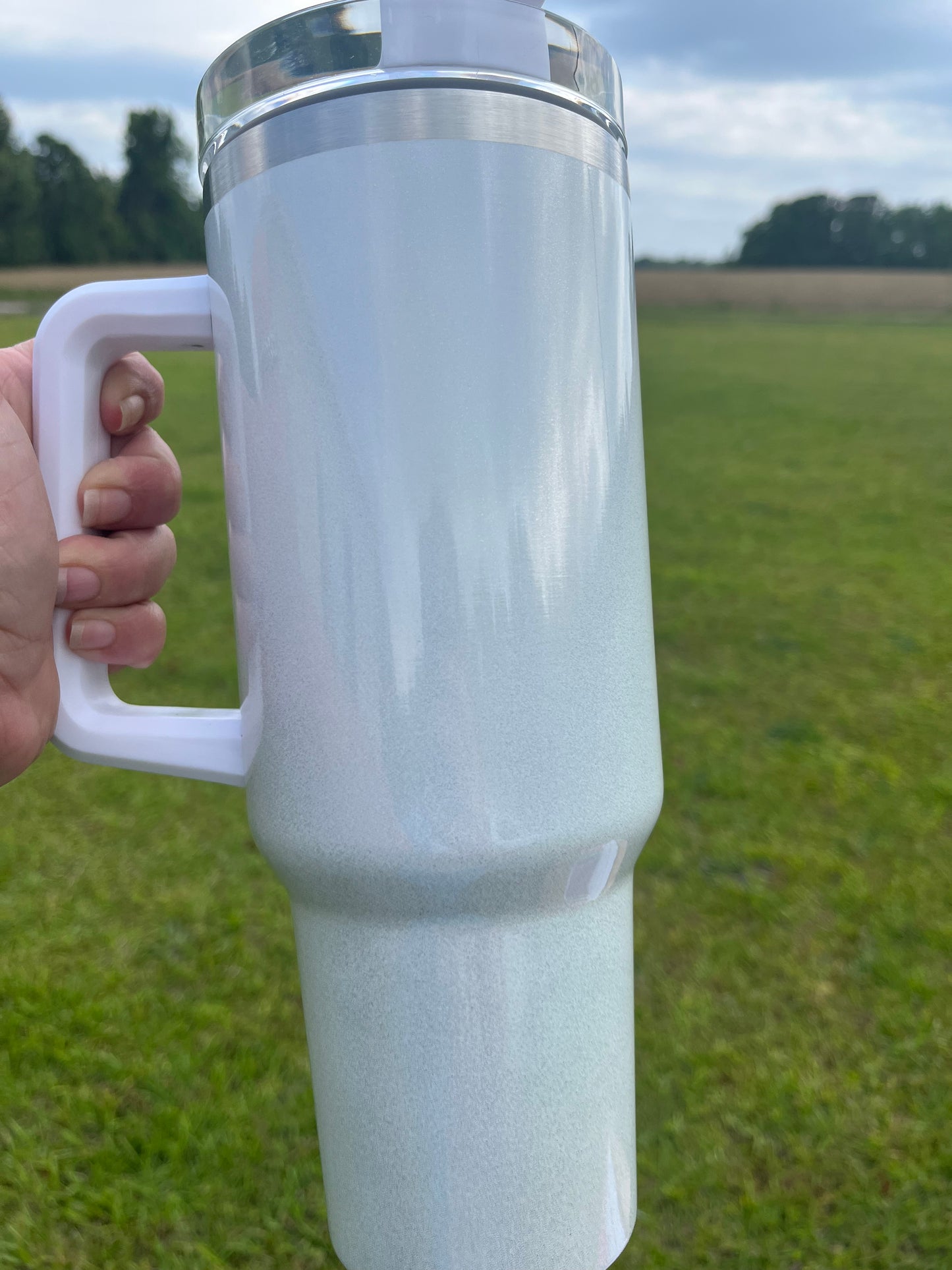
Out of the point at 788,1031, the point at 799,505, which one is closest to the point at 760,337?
the point at 799,505

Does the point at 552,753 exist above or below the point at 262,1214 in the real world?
above

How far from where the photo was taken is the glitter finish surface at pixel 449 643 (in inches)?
21.4

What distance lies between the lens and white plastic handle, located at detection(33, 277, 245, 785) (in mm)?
664

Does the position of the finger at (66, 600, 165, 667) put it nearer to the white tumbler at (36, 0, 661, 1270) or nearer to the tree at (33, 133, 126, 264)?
the white tumbler at (36, 0, 661, 1270)

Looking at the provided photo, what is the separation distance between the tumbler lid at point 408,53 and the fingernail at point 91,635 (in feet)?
1.37

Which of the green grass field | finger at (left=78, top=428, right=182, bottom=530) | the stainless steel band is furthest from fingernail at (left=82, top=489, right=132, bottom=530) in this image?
the green grass field

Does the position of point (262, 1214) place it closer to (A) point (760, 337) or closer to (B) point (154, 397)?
(B) point (154, 397)

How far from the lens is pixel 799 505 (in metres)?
6.18

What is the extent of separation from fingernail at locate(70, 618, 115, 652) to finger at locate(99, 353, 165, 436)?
0.17 meters

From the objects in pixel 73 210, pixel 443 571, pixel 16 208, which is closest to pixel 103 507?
pixel 443 571

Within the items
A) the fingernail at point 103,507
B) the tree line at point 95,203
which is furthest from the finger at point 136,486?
the tree line at point 95,203

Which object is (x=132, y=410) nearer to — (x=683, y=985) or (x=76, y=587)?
(x=76, y=587)

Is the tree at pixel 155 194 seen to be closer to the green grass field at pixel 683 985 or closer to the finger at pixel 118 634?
the green grass field at pixel 683 985

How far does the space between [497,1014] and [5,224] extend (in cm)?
2774
